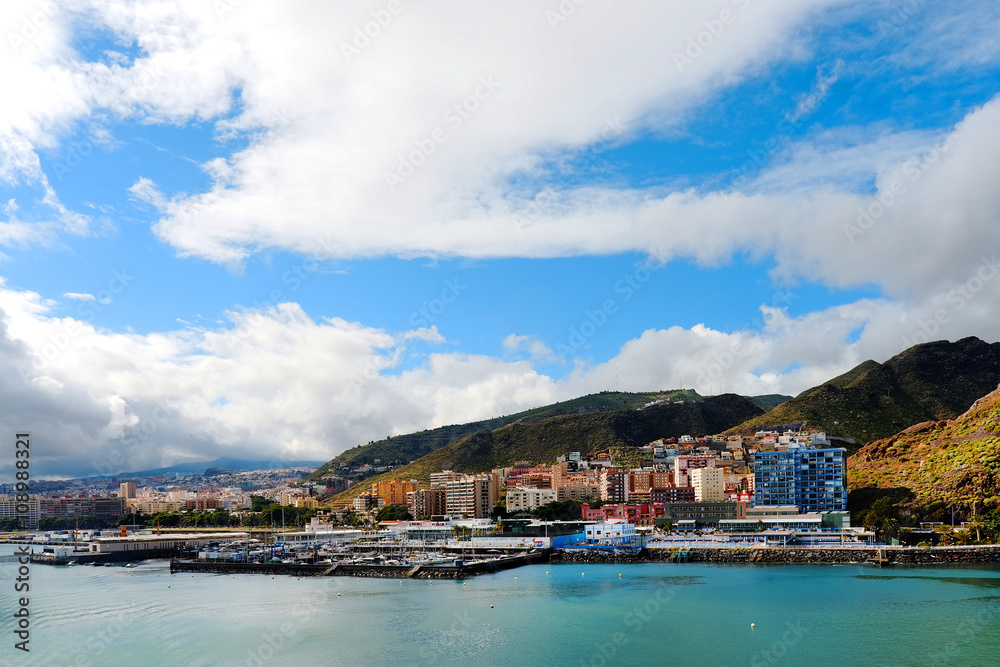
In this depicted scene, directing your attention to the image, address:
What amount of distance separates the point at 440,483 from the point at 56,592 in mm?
65602

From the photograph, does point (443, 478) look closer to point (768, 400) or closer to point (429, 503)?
point (429, 503)

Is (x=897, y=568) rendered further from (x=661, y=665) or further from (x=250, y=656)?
(x=250, y=656)

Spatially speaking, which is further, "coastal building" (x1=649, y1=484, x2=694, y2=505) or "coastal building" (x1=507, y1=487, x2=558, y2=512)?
"coastal building" (x1=507, y1=487, x2=558, y2=512)

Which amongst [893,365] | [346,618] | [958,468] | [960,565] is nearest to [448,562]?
[346,618]

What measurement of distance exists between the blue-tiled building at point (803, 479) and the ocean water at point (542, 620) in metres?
21.8

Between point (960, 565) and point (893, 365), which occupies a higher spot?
point (893, 365)

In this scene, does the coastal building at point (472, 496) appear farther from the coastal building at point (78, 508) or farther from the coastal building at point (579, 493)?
the coastal building at point (78, 508)

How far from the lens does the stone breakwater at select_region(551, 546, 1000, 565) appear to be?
46344 mm

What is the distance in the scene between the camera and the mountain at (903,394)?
10362 centimetres

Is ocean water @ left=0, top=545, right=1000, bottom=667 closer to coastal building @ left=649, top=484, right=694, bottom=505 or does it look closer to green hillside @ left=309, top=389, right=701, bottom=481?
coastal building @ left=649, top=484, right=694, bottom=505

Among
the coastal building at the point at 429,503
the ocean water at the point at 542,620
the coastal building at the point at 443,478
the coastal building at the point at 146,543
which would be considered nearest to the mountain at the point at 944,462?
the ocean water at the point at 542,620

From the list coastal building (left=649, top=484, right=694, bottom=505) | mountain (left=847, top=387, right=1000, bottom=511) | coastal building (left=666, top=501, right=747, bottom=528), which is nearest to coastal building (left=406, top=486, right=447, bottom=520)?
coastal building (left=649, top=484, right=694, bottom=505)

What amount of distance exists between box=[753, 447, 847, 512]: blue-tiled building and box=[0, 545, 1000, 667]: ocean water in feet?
71.6

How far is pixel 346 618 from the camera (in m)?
32.4
